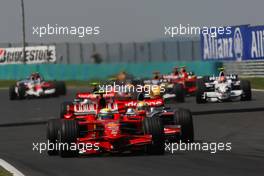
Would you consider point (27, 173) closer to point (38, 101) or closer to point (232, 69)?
point (38, 101)

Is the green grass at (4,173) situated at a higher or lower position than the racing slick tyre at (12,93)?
lower

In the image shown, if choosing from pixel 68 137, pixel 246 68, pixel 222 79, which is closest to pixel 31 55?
pixel 246 68

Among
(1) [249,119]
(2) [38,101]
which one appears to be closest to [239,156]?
(1) [249,119]

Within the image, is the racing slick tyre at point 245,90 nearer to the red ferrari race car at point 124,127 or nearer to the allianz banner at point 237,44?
the allianz banner at point 237,44

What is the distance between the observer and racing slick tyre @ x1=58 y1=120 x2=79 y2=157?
17172mm

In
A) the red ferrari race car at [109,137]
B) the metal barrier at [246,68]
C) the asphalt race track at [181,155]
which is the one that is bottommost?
the asphalt race track at [181,155]

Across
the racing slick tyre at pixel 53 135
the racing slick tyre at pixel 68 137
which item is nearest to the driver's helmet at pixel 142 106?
the racing slick tyre at pixel 53 135

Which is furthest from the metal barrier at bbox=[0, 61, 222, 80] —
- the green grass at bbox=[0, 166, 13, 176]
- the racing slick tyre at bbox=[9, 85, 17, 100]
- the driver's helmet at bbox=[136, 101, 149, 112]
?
the green grass at bbox=[0, 166, 13, 176]

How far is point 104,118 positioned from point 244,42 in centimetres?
3319

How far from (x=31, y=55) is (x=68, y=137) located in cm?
7920

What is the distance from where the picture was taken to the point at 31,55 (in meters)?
95.8

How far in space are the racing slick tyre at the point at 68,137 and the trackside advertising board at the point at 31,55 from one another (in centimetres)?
7688

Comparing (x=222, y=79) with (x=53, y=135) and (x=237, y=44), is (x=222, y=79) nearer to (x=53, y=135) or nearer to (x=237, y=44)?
(x=237, y=44)

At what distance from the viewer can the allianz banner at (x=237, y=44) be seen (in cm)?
4966
